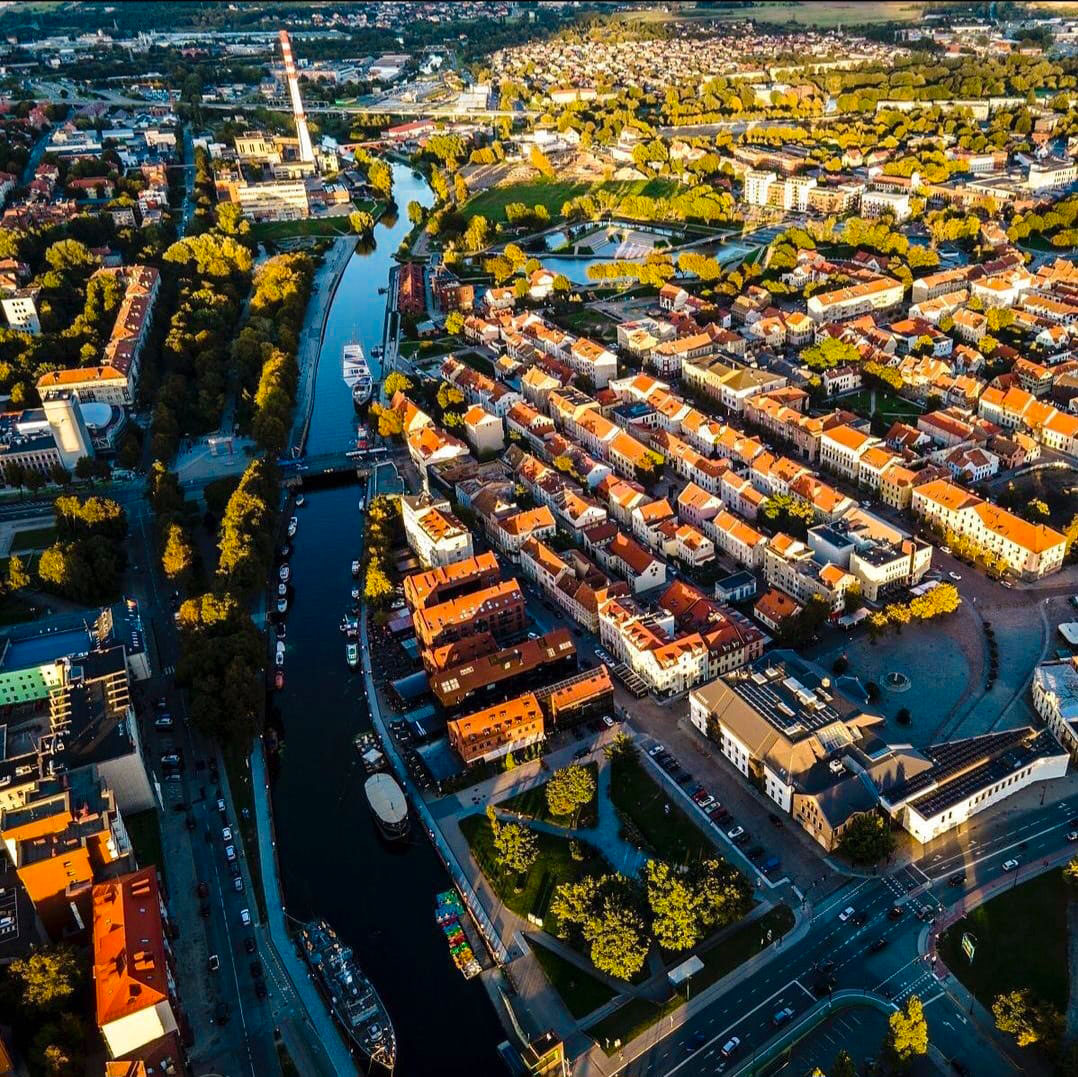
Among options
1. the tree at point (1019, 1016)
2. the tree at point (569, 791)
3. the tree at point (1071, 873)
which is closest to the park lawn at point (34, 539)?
the tree at point (569, 791)

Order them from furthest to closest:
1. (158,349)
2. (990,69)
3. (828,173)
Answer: (990,69)
(828,173)
(158,349)

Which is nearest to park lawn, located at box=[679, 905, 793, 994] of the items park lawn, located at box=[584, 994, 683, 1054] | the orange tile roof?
park lawn, located at box=[584, 994, 683, 1054]

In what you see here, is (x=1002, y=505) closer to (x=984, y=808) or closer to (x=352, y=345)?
(x=984, y=808)

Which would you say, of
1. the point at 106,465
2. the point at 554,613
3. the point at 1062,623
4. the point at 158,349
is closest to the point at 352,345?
the point at 158,349

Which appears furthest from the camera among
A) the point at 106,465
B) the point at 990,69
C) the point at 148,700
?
the point at 990,69

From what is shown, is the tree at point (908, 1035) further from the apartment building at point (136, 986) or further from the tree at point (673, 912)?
the apartment building at point (136, 986)

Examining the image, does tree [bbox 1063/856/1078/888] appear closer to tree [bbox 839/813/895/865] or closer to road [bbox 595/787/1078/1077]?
road [bbox 595/787/1078/1077]
